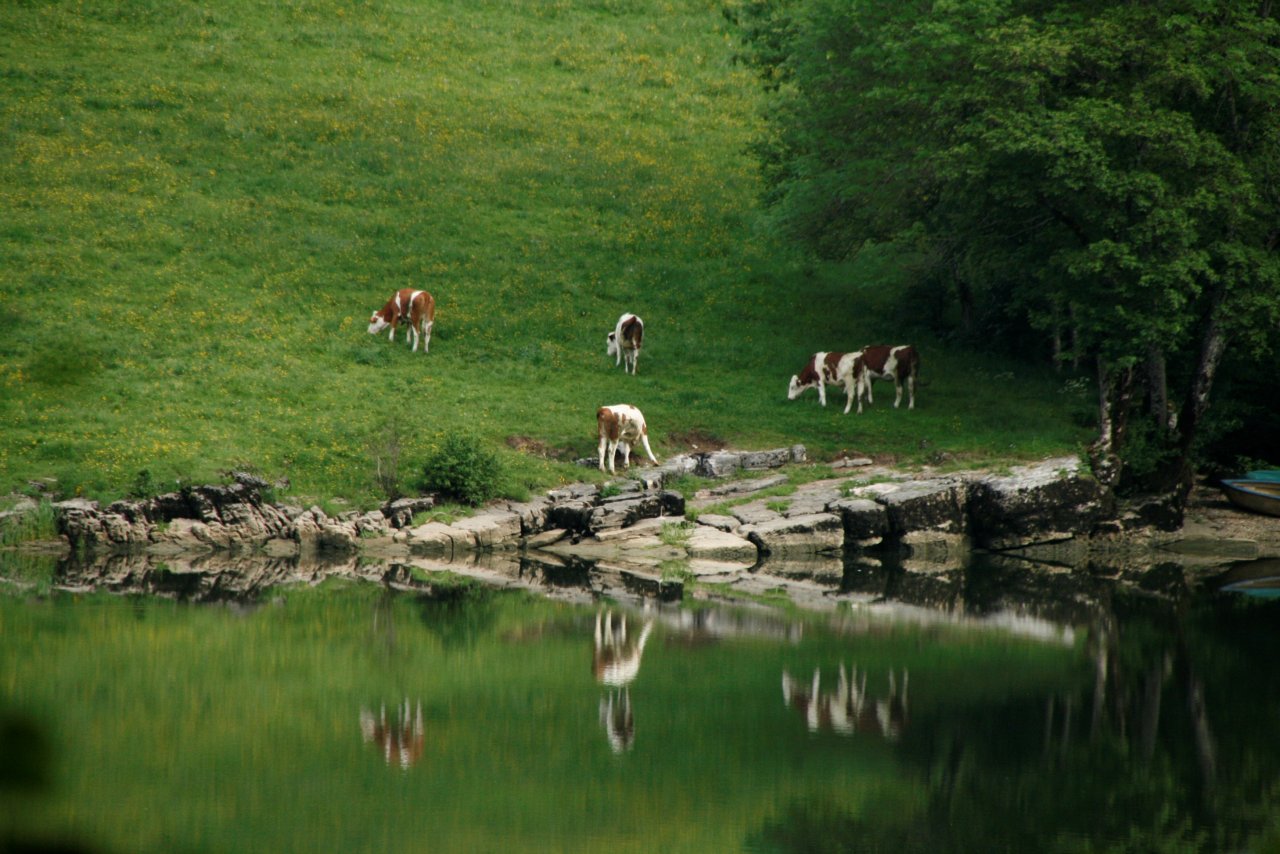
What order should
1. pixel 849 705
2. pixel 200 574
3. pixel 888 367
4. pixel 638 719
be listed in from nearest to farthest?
pixel 638 719 → pixel 849 705 → pixel 200 574 → pixel 888 367

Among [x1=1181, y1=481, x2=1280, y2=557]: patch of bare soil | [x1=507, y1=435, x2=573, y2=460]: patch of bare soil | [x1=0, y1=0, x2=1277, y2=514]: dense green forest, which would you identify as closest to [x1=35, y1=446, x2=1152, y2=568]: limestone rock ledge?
[x1=0, y1=0, x2=1277, y2=514]: dense green forest

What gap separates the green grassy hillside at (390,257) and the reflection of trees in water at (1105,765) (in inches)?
555

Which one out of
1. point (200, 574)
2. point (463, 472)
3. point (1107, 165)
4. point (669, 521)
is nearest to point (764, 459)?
point (669, 521)

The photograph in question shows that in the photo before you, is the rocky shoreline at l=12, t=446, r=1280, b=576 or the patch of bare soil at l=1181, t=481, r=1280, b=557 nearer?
the rocky shoreline at l=12, t=446, r=1280, b=576

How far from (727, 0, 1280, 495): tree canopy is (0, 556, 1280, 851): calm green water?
7511 millimetres

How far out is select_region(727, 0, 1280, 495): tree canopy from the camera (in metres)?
27.2

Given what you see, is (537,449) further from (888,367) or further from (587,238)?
(587,238)

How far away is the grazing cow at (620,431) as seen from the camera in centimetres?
2983

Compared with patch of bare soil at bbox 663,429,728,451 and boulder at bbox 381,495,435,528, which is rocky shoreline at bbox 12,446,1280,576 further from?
patch of bare soil at bbox 663,429,728,451

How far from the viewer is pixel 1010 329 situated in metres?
39.8

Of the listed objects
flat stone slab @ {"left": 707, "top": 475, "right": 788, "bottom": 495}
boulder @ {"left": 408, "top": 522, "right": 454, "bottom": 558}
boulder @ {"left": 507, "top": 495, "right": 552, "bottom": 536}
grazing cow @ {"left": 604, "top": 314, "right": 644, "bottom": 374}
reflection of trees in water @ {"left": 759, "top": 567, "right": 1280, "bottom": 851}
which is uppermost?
grazing cow @ {"left": 604, "top": 314, "right": 644, "bottom": 374}

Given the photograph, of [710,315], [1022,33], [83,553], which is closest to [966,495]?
[1022,33]

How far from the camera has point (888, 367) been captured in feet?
116

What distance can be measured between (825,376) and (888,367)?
5.58ft
